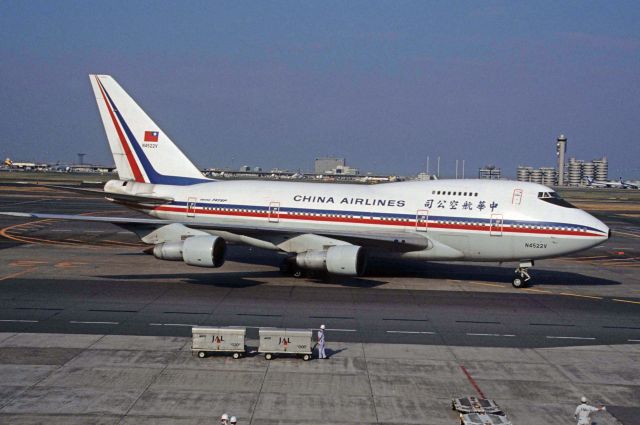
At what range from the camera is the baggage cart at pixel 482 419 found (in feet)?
50.2

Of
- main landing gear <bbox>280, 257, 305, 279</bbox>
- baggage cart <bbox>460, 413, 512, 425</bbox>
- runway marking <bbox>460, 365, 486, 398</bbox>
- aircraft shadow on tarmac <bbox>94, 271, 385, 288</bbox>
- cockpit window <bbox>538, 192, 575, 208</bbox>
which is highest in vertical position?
cockpit window <bbox>538, 192, 575, 208</bbox>

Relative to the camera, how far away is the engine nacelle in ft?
103

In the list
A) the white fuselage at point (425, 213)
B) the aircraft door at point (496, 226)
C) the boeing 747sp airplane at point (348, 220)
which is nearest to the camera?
the boeing 747sp airplane at point (348, 220)

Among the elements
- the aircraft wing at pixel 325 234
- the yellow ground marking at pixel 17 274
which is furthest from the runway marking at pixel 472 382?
the yellow ground marking at pixel 17 274

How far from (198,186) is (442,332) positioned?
65.0ft

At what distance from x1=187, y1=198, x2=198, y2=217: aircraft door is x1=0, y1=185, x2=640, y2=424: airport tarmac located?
11.1 feet

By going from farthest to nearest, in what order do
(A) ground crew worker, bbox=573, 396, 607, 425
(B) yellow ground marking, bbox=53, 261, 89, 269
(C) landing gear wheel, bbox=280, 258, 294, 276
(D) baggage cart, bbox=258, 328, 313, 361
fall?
1. (B) yellow ground marking, bbox=53, 261, 89, 269
2. (C) landing gear wheel, bbox=280, 258, 294, 276
3. (D) baggage cart, bbox=258, 328, 313, 361
4. (A) ground crew worker, bbox=573, 396, 607, 425

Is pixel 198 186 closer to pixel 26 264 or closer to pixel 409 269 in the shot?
pixel 26 264

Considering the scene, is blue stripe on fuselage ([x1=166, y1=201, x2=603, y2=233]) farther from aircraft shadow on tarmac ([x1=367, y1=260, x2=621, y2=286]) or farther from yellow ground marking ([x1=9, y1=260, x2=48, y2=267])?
yellow ground marking ([x1=9, y1=260, x2=48, y2=267])

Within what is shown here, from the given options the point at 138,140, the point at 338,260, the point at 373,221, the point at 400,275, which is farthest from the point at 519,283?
the point at 138,140

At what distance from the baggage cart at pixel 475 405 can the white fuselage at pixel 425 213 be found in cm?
1692

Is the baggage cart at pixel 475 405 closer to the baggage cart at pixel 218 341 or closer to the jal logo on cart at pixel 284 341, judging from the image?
the jal logo on cart at pixel 284 341

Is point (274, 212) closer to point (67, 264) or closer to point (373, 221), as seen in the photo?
point (373, 221)

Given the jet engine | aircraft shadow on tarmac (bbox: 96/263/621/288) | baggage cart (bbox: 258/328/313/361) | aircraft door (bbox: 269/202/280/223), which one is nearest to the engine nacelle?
aircraft shadow on tarmac (bbox: 96/263/621/288)
